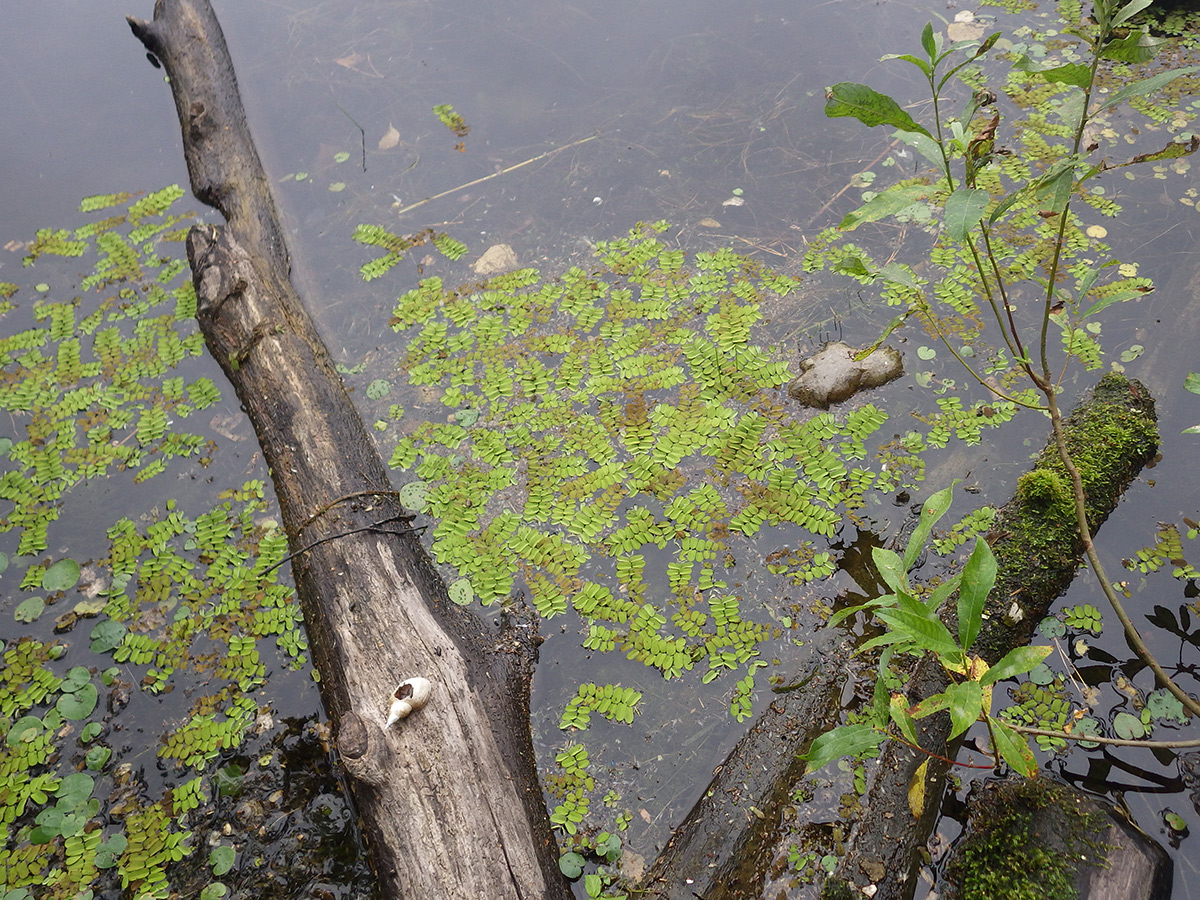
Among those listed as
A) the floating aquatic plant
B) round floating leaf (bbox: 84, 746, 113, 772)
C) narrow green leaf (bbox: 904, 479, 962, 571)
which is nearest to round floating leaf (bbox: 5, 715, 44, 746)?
round floating leaf (bbox: 84, 746, 113, 772)

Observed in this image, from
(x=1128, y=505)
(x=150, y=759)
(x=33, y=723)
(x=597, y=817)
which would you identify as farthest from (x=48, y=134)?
(x=1128, y=505)

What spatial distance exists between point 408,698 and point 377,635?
16.2 inches

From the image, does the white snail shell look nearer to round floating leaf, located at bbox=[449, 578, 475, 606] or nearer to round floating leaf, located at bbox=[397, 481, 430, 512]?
round floating leaf, located at bbox=[449, 578, 475, 606]

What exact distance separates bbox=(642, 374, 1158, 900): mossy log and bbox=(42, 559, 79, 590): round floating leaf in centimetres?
326

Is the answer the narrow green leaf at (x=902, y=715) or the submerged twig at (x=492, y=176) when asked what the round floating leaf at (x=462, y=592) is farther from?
the submerged twig at (x=492, y=176)

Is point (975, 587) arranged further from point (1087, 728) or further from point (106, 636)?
point (106, 636)

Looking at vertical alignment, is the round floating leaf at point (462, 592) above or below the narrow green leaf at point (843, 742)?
below

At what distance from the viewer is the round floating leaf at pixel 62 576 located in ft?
12.6

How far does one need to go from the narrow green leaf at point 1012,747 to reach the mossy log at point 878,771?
489mm

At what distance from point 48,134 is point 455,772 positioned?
22.9 feet

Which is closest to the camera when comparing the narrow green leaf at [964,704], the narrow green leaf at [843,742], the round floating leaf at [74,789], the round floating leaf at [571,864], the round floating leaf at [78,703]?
the narrow green leaf at [964,704]

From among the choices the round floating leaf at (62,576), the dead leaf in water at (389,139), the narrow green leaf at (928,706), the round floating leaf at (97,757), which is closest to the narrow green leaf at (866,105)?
the narrow green leaf at (928,706)

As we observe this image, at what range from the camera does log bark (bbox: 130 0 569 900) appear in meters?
2.52

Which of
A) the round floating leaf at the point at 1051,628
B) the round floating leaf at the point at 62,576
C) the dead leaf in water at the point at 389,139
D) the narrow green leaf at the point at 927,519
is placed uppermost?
the dead leaf in water at the point at 389,139
